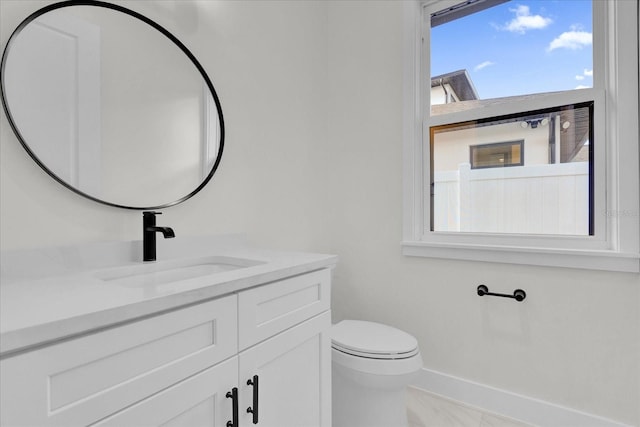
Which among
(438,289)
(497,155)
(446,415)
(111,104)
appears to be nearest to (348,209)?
(438,289)

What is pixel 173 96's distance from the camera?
1.29 meters

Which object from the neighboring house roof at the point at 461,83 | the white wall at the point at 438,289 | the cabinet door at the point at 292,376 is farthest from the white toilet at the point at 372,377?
the neighboring house roof at the point at 461,83

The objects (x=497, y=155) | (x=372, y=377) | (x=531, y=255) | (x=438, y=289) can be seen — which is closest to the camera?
(x=372, y=377)

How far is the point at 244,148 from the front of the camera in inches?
62.4

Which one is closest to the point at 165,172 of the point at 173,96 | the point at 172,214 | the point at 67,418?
the point at 172,214

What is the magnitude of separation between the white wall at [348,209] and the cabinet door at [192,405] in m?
0.63

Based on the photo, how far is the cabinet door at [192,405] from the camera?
0.64 metres

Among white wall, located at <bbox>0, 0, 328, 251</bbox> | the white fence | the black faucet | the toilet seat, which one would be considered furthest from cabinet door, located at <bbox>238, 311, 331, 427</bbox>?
the white fence

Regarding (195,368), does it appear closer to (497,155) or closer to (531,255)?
(531,255)

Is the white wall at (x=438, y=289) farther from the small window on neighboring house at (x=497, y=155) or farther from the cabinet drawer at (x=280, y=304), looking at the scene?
the cabinet drawer at (x=280, y=304)

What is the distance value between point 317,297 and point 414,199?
3.16 feet

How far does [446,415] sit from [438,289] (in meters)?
0.60

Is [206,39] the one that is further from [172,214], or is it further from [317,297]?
[317,297]

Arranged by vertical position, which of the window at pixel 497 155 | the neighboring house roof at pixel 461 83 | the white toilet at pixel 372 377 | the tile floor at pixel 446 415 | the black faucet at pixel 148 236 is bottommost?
the tile floor at pixel 446 415
